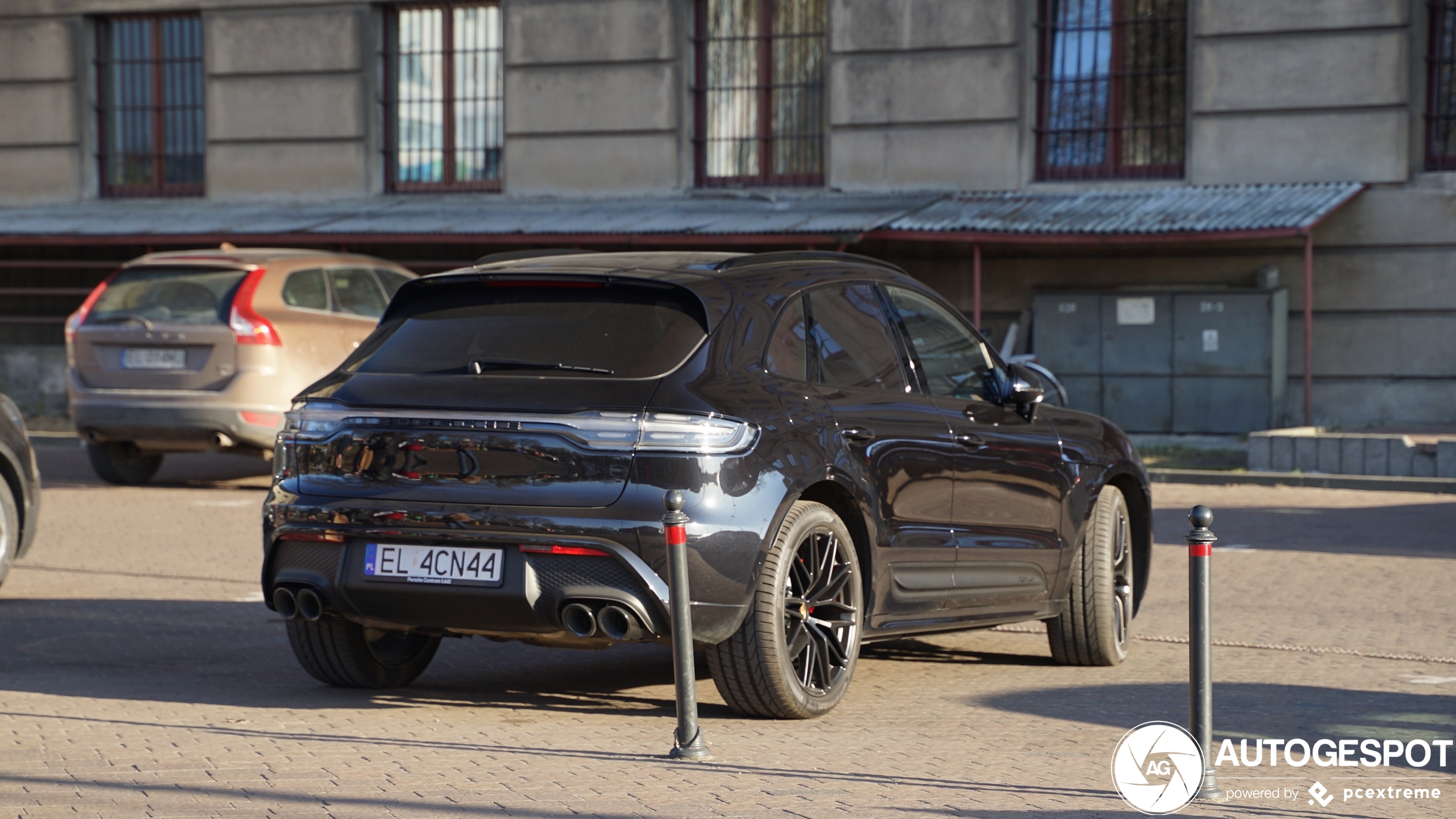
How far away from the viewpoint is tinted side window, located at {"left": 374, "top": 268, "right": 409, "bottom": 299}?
15859 millimetres

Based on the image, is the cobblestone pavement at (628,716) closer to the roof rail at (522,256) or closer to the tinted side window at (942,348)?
the tinted side window at (942,348)

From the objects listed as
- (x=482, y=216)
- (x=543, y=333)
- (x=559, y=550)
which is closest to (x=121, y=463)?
(x=482, y=216)

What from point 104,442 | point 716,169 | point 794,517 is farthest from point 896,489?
point 716,169

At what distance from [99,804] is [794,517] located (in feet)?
7.77

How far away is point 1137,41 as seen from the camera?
20531 mm

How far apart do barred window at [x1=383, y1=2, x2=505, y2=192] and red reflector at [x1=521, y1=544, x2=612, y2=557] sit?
18337mm

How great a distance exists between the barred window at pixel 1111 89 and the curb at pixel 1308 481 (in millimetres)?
5562

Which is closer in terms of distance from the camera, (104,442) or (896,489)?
(896,489)

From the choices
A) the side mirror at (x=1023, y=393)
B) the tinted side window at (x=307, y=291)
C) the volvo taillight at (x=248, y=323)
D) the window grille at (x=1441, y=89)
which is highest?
the window grille at (x=1441, y=89)

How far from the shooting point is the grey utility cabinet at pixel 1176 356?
1850 centimetres

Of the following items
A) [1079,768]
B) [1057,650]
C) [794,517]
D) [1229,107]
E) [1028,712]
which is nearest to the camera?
[1079,768]

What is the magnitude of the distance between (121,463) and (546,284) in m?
10.3

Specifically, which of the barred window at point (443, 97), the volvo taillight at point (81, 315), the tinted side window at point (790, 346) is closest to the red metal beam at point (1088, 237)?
the barred window at point (443, 97)

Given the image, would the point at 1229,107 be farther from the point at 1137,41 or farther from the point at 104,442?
the point at 104,442
